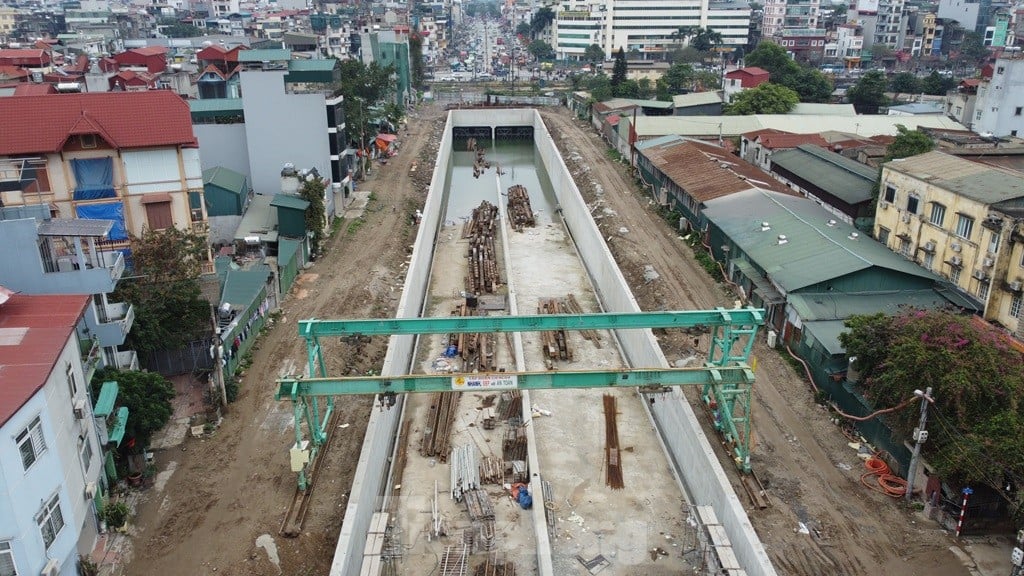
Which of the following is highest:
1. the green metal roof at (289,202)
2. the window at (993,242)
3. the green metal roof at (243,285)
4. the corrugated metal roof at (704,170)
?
the window at (993,242)

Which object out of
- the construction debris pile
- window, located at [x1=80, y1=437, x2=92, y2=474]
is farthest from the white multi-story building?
window, located at [x1=80, y1=437, x2=92, y2=474]

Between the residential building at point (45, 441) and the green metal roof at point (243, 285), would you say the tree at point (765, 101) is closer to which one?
the green metal roof at point (243, 285)

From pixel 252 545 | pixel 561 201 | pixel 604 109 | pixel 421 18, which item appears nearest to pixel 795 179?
pixel 561 201

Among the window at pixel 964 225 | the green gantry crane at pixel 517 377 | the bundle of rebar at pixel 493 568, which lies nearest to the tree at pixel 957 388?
the green gantry crane at pixel 517 377

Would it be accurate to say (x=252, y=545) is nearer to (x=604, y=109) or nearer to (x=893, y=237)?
(x=893, y=237)

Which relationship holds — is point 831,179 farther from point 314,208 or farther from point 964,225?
point 314,208

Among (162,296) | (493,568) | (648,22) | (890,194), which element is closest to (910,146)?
(890,194)
